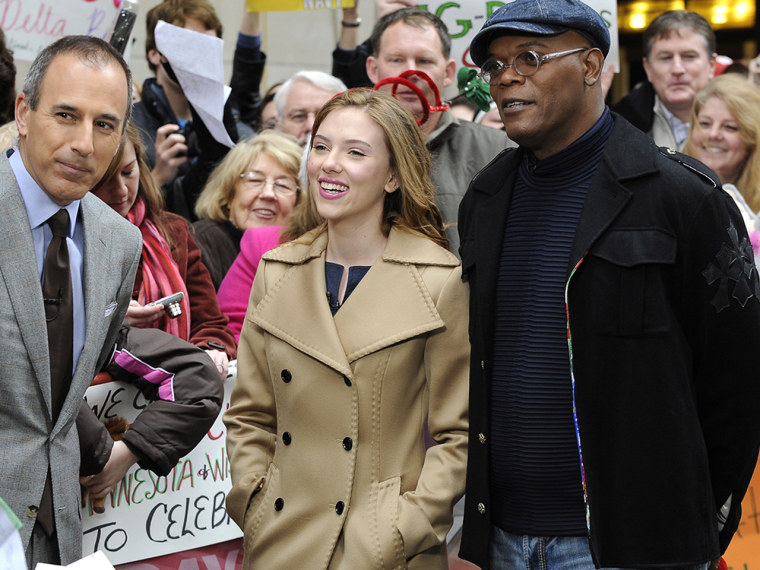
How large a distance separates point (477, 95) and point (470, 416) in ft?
8.96

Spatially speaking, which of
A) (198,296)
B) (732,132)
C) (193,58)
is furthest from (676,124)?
(198,296)

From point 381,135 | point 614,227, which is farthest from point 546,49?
point 381,135

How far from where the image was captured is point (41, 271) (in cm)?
319

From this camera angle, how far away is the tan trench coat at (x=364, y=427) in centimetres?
330

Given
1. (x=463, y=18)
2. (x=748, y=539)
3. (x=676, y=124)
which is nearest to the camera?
(x=748, y=539)

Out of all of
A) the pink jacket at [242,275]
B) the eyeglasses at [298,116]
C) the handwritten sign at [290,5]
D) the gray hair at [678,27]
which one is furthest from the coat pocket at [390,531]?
the gray hair at [678,27]

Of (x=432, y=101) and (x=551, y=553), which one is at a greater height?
(x=432, y=101)

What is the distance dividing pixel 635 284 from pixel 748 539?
2907mm

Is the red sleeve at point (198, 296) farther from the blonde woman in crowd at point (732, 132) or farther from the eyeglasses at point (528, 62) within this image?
the blonde woman in crowd at point (732, 132)

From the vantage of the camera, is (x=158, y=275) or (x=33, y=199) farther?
(x=158, y=275)

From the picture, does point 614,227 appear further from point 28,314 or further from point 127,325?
point 127,325

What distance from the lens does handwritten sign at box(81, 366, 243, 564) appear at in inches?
163

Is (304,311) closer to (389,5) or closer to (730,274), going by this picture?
(730,274)

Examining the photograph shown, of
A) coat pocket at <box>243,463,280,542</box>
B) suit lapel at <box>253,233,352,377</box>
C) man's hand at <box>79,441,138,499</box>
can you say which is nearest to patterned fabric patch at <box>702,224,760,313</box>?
suit lapel at <box>253,233,352,377</box>
